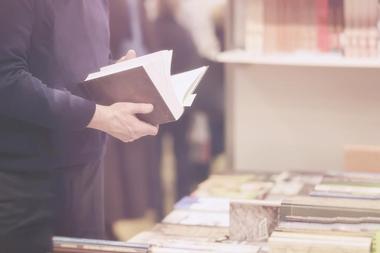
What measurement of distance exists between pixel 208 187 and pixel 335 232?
900 mm

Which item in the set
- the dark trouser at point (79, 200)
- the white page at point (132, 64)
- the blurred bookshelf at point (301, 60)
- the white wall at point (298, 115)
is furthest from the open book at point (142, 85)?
the white wall at point (298, 115)

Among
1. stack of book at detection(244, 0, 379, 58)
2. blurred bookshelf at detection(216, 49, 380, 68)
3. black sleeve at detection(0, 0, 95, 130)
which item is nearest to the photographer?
black sleeve at detection(0, 0, 95, 130)

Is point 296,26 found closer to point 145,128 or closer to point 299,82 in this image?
point 299,82

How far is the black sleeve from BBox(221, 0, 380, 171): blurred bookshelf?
94 centimetres

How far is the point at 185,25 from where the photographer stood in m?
2.73

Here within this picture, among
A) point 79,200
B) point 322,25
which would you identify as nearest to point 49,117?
point 79,200

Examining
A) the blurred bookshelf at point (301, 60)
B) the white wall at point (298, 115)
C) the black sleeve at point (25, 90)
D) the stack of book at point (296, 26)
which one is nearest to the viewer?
the black sleeve at point (25, 90)

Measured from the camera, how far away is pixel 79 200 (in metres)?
1.94

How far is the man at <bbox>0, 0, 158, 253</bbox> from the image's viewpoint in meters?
1.66

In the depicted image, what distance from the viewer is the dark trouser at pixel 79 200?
188cm

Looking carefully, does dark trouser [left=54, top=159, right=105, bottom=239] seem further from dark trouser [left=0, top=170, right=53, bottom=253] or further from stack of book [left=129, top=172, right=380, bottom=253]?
stack of book [left=129, top=172, right=380, bottom=253]

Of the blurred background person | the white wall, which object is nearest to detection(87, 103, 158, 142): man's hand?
the blurred background person

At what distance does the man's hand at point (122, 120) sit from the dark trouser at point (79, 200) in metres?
0.18

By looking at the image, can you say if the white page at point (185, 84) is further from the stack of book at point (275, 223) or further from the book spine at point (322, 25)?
the book spine at point (322, 25)
